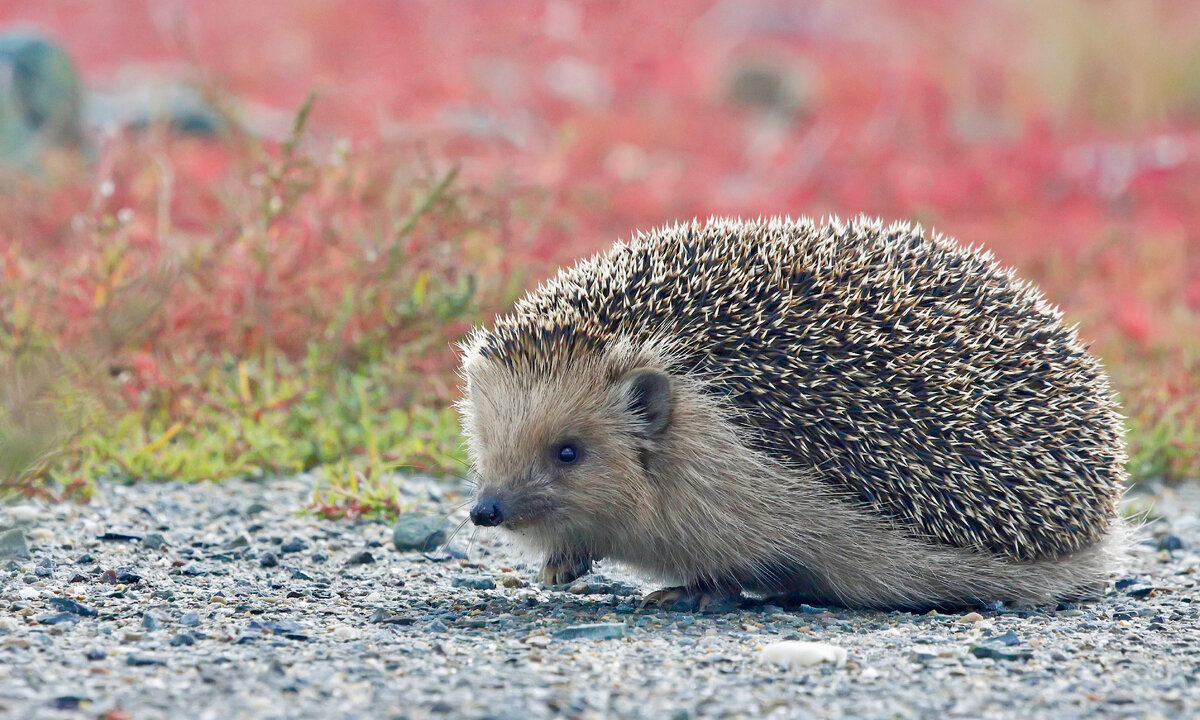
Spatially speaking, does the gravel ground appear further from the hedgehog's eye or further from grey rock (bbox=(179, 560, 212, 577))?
the hedgehog's eye

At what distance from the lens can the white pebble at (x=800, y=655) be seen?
415cm

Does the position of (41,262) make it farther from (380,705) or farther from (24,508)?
(380,705)

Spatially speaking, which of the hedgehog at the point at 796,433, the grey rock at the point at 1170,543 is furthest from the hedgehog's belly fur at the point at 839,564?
the grey rock at the point at 1170,543

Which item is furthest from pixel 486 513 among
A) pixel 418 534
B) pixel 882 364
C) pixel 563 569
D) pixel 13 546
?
pixel 13 546

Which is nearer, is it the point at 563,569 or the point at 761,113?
the point at 563,569

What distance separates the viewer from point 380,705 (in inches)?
143

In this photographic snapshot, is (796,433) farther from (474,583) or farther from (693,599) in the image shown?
(474,583)

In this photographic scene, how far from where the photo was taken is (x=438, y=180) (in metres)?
8.81

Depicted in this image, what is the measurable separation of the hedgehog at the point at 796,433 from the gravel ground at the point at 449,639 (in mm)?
224

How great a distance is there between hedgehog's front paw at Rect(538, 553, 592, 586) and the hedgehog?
0.07 metres

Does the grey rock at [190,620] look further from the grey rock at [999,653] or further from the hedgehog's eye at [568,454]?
the grey rock at [999,653]

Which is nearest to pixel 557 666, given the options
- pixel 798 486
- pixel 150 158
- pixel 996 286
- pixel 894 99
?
pixel 798 486

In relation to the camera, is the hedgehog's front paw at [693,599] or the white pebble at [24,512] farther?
the white pebble at [24,512]

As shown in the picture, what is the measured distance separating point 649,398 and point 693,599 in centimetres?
81
